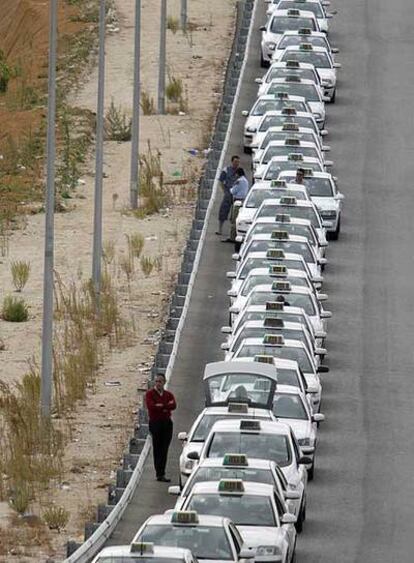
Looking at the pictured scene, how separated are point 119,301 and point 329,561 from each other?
17.9m

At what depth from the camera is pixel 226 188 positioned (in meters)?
53.0

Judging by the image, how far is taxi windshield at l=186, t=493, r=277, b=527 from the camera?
31266 mm

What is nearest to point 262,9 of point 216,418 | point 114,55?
point 114,55

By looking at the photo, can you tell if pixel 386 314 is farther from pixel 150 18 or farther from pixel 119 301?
pixel 150 18

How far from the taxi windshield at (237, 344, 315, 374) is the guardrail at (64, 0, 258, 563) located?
1687mm

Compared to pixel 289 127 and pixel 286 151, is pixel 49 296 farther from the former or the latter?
pixel 289 127

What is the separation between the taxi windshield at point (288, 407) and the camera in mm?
37375

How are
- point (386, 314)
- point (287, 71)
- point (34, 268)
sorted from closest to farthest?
1. point (386, 314)
2. point (34, 268)
3. point (287, 71)

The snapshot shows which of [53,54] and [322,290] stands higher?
[53,54]

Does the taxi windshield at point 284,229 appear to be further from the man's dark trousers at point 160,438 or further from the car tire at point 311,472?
the man's dark trousers at point 160,438

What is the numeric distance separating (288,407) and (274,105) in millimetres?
23841

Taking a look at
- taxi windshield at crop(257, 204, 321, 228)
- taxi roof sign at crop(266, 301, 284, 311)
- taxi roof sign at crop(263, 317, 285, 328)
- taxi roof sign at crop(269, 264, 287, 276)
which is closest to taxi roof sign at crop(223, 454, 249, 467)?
taxi roof sign at crop(263, 317, 285, 328)

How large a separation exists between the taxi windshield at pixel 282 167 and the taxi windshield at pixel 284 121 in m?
3.65

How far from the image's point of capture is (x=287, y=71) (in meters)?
63.8
